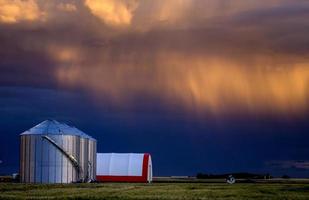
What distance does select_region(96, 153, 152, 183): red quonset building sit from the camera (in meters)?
133

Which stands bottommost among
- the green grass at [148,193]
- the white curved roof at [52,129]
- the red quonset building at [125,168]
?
the green grass at [148,193]

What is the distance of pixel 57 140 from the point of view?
114 m

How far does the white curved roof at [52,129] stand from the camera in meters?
114

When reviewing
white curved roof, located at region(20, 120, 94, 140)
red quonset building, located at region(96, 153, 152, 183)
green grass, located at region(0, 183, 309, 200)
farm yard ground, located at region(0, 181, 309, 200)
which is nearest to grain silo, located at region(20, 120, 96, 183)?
white curved roof, located at region(20, 120, 94, 140)

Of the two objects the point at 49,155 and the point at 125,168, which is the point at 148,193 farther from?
the point at 125,168

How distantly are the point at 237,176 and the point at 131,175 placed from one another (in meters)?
50.4

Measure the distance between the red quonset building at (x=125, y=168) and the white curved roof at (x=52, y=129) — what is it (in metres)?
16.6

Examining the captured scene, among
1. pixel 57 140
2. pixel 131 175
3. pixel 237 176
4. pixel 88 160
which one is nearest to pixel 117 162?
pixel 131 175

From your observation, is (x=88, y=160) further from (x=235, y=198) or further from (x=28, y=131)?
(x=235, y=198)

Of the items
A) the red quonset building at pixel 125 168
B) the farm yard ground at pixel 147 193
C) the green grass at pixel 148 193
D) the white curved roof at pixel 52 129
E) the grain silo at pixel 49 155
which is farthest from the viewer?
the red quonset building at pixel 125 168

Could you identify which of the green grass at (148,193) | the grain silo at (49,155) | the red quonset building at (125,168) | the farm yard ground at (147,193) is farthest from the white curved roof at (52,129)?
the green grass at (148,193)

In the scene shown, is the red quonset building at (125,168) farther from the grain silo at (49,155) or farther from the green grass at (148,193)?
the green grass at (148,193)

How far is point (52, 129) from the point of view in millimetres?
115688

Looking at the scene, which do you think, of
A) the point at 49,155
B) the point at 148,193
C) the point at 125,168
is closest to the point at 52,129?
the point at 49,155
